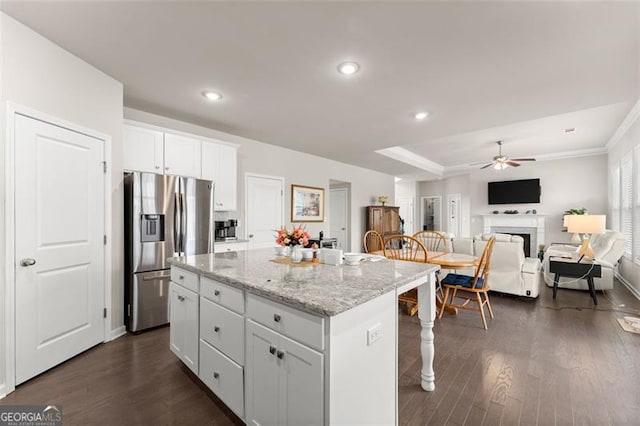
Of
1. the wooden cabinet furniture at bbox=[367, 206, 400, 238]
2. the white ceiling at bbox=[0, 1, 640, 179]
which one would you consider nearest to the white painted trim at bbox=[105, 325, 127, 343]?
the white ceiling at bbox=[0, 1, 640, 179]

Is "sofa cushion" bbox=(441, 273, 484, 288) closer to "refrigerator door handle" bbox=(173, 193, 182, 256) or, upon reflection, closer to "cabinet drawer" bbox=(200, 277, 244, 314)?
"cabinet drawer" bbox=(200, 277, 244, 314)

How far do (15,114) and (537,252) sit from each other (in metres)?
9.58

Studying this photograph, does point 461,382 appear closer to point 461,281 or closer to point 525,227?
point 461,281

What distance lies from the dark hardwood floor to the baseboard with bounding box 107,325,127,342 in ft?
0.22

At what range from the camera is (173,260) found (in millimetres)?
2330

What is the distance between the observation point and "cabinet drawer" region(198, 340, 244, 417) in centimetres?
162

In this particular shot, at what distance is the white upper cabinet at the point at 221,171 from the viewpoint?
3811 mm

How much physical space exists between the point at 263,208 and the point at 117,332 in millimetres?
2682

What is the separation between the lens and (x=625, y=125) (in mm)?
4559

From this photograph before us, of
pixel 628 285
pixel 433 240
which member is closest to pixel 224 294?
pixel 433 240

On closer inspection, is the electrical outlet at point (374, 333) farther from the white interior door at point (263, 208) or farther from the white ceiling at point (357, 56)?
the white interior door at point (263, 208)

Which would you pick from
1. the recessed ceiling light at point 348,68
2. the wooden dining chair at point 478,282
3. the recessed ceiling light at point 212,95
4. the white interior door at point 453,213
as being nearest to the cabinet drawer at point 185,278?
the recessed ceiling light at point 212,95

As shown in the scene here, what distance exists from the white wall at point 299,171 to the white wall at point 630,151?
190 inches

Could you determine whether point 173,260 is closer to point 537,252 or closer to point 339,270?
point 339,270
